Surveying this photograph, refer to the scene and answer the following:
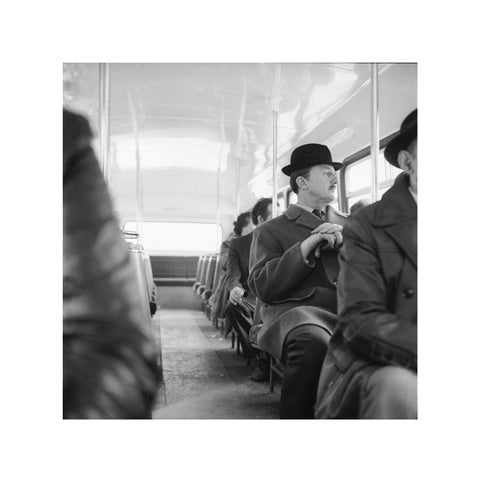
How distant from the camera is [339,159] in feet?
7.66

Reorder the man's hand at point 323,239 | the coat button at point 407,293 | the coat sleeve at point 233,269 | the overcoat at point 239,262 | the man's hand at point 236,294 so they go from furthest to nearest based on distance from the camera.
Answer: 1. the man's hand at point 236,294
2. the coat sleeve at point 233,269
3. the overcoat at point 239,262
4. the man's hand at point 323,239
5. the coat button at point 407,293

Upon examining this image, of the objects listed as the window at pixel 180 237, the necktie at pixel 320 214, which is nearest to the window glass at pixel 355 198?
the necktie at pixel 320 214

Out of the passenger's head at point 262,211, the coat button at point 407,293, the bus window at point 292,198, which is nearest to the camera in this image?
the coat button at point 407,293

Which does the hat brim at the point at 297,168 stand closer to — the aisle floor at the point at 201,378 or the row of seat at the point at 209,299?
the row of seat at the point at 209,299

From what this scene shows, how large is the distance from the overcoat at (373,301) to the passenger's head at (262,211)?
734 mm

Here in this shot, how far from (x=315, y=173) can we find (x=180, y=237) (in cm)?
75

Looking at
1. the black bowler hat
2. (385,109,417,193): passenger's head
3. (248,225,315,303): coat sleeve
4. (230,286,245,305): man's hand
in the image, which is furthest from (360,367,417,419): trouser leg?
(230,286,245,305): man's hand

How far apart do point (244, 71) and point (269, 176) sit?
690mm

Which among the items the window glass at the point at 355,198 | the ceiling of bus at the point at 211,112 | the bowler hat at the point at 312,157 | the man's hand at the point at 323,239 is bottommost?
the man's hand at the point at 323,239

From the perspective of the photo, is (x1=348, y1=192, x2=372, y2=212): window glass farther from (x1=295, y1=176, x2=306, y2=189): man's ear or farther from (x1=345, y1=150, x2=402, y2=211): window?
(x1=295, y1=176, x2=306, y2=189): man's ear

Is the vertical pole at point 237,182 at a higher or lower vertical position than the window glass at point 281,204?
higher

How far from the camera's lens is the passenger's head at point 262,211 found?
2637 millimetres

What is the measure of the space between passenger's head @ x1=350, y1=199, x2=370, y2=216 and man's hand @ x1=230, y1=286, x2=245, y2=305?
138 cm
